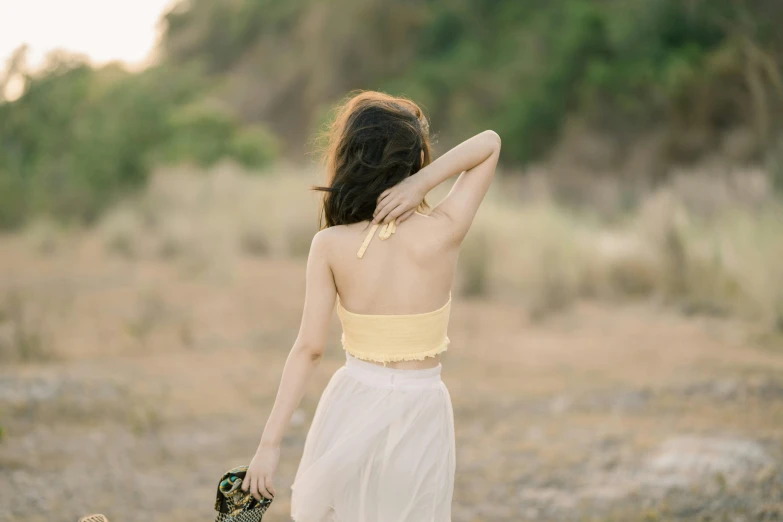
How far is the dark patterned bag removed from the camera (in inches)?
88.4

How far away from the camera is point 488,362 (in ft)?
26.4

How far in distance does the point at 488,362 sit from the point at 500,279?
2.86 meters

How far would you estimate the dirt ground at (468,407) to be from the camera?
15.3ft

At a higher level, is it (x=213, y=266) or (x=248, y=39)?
(x=248, y=39)

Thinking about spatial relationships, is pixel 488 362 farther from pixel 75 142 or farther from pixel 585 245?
pixel 75 142

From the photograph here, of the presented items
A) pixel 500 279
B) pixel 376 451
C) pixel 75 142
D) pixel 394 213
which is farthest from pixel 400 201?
pixel 75 142

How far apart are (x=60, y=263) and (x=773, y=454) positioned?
11216 mm

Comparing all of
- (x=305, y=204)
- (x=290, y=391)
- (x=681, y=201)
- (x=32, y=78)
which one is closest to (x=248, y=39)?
(x=32, y=78)

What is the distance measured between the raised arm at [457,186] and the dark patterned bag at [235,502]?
2.45 ft

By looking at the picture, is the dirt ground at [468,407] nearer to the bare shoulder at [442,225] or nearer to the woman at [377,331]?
the woman at [377,331]

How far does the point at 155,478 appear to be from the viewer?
511cm

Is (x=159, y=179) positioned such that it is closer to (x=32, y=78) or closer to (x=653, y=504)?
(x=32, y=78)

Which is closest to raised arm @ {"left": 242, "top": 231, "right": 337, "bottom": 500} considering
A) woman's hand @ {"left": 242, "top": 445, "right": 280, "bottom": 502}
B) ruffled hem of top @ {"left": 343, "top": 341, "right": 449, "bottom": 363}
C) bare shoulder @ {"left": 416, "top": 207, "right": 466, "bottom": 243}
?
woman's hand @ {"left": 242, "top": 445, "right": 280, "bottom": 502}

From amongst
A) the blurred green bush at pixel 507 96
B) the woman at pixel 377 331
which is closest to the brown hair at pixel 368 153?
the woman at pixel 377 331
